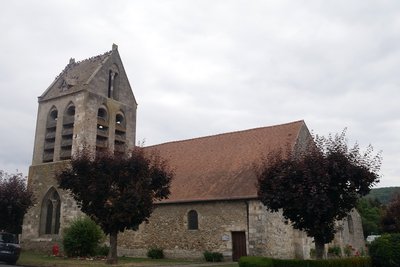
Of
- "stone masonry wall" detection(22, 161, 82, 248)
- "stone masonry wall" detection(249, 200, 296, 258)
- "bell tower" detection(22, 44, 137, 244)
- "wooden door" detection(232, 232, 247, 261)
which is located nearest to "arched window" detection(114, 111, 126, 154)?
"bell tower" detection(22, 44, 137, 244)

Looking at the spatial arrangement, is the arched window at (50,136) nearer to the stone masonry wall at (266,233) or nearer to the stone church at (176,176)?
the stone church at (176,176)

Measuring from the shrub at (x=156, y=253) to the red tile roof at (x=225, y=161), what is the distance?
2.96m

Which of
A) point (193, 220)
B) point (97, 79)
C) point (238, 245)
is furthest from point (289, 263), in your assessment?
point (97, 79)

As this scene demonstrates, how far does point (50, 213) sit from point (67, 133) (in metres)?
5.13

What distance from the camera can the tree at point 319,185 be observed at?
15.5 metres

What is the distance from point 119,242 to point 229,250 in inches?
321

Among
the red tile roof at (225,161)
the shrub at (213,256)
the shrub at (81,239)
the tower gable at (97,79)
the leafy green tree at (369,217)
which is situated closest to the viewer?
the shrub at (81,239)

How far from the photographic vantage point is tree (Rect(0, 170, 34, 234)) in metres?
23.0

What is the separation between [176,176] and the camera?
1053 inches

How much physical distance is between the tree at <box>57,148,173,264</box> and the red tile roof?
5.54 m

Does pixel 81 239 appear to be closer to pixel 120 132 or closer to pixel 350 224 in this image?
pixel 120 132

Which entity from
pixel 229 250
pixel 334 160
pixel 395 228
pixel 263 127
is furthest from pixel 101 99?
pixel 395 228

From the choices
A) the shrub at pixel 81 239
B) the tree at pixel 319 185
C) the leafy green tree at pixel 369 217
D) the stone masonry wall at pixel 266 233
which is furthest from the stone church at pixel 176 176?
the leafy green tree at pixel 369 217

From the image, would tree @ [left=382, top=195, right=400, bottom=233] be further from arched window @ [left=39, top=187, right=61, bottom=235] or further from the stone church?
arched window @ [left=39, top=187, right=61, bottom=235]
